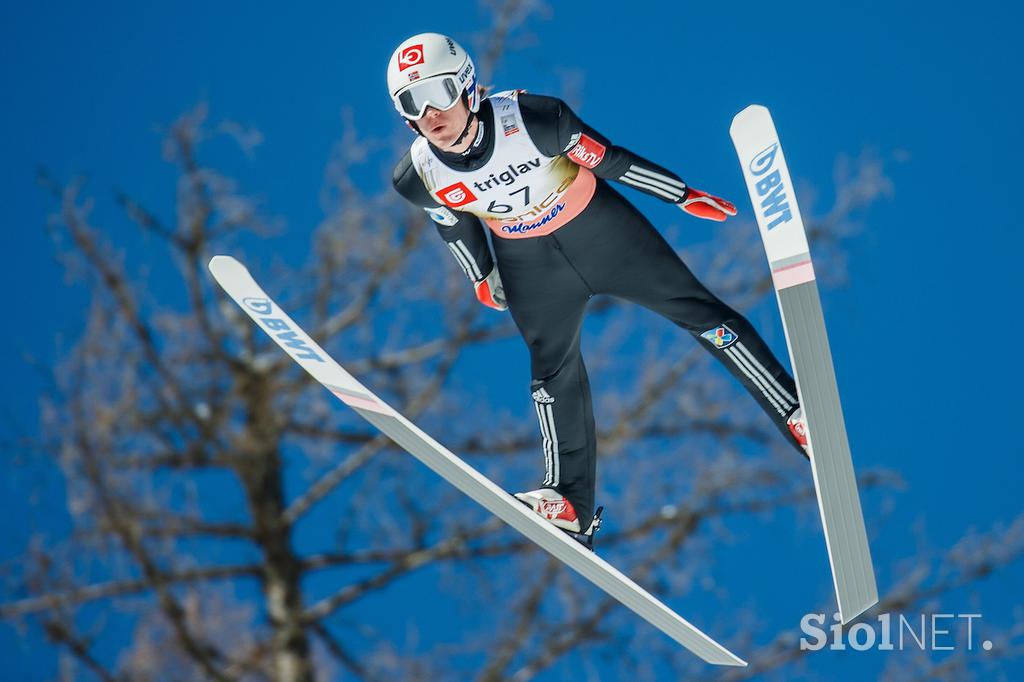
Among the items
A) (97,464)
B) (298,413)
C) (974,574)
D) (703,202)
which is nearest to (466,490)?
(703,202)

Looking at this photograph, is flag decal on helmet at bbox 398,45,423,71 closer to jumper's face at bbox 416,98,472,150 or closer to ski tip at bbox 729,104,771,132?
jumper's face at bbox 416,98,472,150

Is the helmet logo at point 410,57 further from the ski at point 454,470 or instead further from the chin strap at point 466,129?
the ski at point 454,470

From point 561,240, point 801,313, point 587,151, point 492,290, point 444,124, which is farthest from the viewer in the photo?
point 492,290

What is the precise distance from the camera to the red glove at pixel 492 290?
11.6ft

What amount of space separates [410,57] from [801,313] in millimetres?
1055

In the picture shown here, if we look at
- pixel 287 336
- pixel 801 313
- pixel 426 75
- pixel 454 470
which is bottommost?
A: pixel 454 470

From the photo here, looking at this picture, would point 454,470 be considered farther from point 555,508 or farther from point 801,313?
point 801,313

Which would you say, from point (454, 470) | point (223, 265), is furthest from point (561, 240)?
point (223, 265)

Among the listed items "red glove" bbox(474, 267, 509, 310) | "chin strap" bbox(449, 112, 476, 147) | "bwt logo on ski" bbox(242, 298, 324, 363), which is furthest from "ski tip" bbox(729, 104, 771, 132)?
"bwt logo on ski" bbox(242, 298, 324, 363)

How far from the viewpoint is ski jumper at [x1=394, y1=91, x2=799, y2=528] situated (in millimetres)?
3252

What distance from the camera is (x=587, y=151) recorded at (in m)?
3.26

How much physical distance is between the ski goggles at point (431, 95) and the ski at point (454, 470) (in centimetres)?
81

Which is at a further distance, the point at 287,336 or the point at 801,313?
the point at 287,336

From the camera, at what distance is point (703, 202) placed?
3346 millimetres
